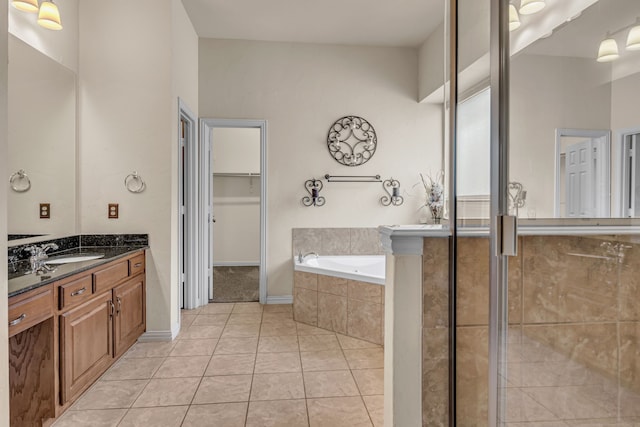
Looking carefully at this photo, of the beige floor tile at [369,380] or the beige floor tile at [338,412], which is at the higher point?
the beige floor tile at [369,380]

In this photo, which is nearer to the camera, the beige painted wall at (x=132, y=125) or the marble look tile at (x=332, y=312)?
the beige painted wall at (x=132, y=125)

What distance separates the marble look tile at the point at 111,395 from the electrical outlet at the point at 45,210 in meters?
1.28

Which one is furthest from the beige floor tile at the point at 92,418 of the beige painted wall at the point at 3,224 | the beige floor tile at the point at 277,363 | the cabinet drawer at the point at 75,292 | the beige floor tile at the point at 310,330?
the beige floor tile at the point at 310,330

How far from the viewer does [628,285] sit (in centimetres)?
95

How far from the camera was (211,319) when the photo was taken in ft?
12.3

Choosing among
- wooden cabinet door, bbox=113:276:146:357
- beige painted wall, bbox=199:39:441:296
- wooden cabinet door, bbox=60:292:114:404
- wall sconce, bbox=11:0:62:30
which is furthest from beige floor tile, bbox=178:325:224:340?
wall sconce, bbox=11:0:62:30

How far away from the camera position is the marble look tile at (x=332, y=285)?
3381 millimetres

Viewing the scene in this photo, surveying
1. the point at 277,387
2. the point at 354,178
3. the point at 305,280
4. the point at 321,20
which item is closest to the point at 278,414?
the point at 277,387

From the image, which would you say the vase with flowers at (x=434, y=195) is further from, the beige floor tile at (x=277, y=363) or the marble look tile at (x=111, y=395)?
the marble look tile at (x=111, y=395)

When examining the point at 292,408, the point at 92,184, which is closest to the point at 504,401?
the point at 292,408

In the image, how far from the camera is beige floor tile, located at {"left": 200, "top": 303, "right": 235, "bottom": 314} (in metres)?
4.00

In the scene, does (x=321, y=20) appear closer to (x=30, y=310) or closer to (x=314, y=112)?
(x=314, y=112)

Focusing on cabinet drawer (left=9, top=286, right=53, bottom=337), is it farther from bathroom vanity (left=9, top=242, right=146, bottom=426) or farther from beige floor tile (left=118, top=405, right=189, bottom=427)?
beige floor tile (left=118, top=405, right=189, bottom=427)

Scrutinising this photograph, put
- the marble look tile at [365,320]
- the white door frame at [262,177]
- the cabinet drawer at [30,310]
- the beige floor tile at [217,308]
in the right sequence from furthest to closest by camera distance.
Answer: the white door frame at [262,177] → the beige floor tile at [217,308] → the marble look tile at [365,320] → the cabinet drawer at [30,310]
